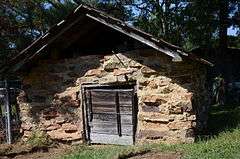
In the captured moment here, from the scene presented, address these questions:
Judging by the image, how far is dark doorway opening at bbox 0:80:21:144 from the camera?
13445 millimetres

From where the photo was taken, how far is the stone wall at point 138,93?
11445 mm

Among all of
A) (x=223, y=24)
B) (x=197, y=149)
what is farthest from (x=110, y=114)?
(x=223, y=24)

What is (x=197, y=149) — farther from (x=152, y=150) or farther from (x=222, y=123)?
(x=222, y=123)

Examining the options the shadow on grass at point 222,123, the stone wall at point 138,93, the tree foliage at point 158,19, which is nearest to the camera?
the stone wall at point 138,93

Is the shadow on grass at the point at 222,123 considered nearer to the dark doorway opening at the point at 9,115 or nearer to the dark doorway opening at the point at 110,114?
the dark doorway opening at the point at 110,114

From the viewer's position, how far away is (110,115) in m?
12.4

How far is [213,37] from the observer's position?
27172 mm

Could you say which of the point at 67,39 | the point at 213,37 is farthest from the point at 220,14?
the point at 67,39

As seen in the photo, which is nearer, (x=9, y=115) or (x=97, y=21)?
(x=97, y=21)

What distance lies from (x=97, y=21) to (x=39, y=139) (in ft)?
12.8

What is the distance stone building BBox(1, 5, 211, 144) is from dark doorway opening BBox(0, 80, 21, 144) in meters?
0.36

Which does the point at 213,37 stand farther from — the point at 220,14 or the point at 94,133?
the point at 94,133

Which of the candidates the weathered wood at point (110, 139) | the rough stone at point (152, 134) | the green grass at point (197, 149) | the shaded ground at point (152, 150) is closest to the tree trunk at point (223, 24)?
the shaded ground at point (152, 150)

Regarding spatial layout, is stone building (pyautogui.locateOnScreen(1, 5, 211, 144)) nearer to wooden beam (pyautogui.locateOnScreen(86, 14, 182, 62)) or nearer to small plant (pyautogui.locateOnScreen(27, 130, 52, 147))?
wooden beam (pyautogui.locateOnScreen(86, 14, 182, 62))
